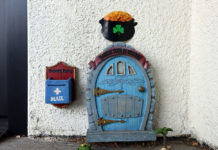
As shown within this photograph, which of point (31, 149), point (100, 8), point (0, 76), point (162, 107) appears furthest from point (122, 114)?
point (0, 76)

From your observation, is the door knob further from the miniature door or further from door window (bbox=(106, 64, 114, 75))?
door window (bbox=(106, 64, 114, 75))

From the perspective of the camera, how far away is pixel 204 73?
2.37 m

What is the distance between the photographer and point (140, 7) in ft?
8.36

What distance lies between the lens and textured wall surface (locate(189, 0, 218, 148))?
2215mm

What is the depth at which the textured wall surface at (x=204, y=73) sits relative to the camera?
7.27 feet

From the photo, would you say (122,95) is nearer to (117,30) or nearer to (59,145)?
(117,30)

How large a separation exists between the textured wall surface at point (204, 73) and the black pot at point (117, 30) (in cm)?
88

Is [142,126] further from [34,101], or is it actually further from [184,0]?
[184,0]

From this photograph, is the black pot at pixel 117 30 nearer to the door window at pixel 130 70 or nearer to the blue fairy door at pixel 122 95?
the blue fairy door at pixel 122 95

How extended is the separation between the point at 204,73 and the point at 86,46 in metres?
1.62

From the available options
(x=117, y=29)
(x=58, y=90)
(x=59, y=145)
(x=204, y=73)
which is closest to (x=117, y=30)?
(x=117, y=29)

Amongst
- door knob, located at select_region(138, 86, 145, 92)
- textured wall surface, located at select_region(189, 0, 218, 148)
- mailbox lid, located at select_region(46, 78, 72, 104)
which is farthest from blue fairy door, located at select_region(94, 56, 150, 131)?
textured wall surface, located at select_region(189, 0, 218, 148)

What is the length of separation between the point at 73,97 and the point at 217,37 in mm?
1979

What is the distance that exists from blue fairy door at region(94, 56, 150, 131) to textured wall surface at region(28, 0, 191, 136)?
27cm
